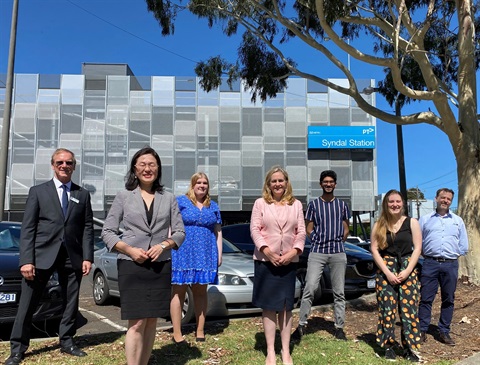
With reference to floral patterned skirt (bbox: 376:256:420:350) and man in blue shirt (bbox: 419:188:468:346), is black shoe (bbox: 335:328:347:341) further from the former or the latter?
man in blue shirt (bbox: 419:188:468:346)

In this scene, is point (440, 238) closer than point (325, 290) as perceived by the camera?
Yes

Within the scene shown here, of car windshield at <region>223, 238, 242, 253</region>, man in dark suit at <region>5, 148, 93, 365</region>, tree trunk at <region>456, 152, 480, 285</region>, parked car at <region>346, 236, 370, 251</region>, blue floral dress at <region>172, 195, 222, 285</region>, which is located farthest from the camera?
parked car at <region>346, 236, 370, 251</region>

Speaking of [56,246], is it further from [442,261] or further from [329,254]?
[442,261]

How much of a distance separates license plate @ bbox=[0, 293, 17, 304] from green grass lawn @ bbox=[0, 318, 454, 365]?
445mm

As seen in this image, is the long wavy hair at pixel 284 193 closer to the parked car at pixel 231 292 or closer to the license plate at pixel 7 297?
the parked car at pixel 231 292

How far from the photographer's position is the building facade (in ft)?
99.6

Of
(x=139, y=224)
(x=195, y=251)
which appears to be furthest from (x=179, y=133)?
(x=139, y=224)

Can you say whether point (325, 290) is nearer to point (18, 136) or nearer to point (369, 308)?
point (369, 308)

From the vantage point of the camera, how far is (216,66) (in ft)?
37.9

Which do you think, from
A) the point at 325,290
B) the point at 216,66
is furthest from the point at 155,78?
the point at 325,290

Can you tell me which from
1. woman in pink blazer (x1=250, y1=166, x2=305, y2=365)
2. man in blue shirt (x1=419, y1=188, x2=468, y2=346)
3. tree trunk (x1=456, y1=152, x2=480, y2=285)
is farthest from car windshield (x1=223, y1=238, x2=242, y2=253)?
tree trunk (x1=456, y1=152, x2=480, y2=285)

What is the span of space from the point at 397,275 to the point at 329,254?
900mm

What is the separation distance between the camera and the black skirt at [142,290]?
12.5 feet

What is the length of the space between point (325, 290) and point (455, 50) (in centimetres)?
660
